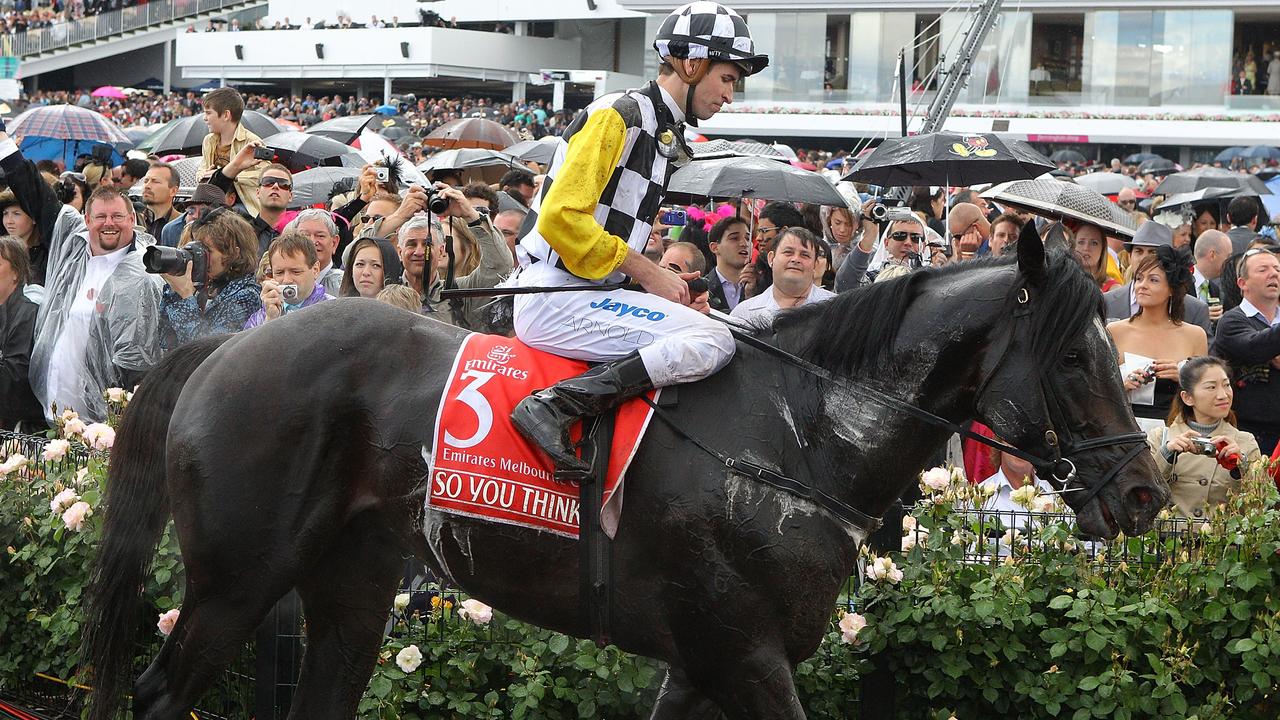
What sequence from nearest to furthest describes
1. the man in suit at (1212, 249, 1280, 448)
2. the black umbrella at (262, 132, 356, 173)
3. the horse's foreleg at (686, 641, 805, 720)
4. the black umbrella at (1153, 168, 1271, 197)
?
1. the horse's foreleg at (686, 641, 805, 720)
2. the man in suit at (1212, 249, 1280, 448)
3. the black umbrella at (262, 132, 356, 173)
4. the black umbrella at (1153, 168, 1271, 197)

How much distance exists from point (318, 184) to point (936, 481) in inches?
324

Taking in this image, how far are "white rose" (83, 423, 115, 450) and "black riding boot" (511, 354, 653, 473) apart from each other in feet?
8.46

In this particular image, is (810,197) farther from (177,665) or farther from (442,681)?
(177,665)

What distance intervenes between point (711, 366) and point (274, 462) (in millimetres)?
1292

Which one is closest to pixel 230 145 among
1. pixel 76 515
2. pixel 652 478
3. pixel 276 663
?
pixel 76 515

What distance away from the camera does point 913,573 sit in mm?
4672

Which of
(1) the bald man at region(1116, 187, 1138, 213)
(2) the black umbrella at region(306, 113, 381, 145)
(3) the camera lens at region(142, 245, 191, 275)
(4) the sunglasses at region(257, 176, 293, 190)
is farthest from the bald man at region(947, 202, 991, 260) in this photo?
(2) the black umbrella at region(306, 113, 381, 145)

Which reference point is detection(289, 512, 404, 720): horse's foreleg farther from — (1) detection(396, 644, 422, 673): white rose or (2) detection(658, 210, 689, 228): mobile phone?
(2) detection(658, 210, 689, 228): mobile phone

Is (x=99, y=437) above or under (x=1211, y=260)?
under

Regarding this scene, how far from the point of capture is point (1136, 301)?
6938 mm

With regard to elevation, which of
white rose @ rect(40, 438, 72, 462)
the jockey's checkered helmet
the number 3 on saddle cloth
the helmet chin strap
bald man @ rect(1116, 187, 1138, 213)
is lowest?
white rose @ rect(40, 438, 72, 462)

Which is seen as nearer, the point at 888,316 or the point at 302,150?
the point at 888,316

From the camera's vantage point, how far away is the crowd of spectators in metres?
6.00

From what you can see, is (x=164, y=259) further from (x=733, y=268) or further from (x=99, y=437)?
(x=733, y=268)
